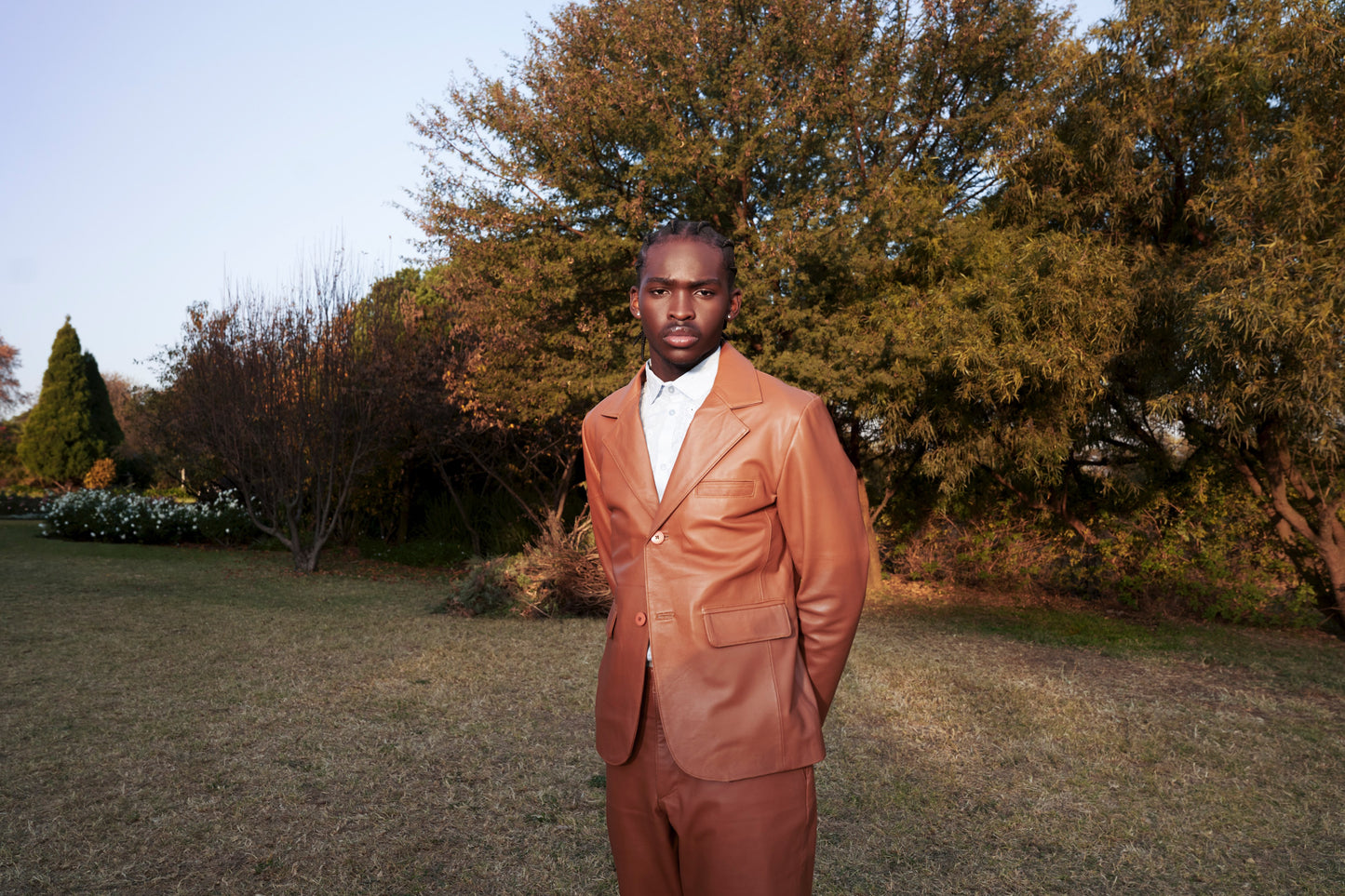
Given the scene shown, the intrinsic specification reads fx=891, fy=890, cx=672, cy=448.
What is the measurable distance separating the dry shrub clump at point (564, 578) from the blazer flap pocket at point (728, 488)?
295 inches

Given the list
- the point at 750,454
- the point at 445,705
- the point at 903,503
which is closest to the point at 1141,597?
the point at 903,503

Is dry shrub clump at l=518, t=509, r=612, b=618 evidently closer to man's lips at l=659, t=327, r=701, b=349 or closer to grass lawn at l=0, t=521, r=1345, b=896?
grass lawn at l=0, t=521, r=1345, b=896

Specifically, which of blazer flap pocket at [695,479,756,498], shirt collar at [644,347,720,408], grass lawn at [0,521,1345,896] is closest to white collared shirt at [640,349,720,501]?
shirt collar at [644,347,720,408]

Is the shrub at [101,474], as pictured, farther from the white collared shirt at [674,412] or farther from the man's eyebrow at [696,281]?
the man's eyebrow at [696,281]

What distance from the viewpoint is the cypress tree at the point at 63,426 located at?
2561 centimetres

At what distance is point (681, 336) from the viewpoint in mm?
1926

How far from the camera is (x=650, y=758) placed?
1.83 metres

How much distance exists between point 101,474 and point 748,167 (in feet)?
76.4

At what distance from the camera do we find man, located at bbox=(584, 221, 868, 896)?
1741mm

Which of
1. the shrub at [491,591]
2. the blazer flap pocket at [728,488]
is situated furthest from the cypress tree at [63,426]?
the blazer flap pocket at [728,488]

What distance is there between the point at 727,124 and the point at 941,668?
6038 millimetres

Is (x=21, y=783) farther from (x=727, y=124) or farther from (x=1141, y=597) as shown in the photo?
(x=1141, y=597)

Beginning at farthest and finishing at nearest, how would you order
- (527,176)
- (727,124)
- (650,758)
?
(527,176) → (727,124) → (650,758)

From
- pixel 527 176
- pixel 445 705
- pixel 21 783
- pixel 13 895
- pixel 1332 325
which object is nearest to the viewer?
pixel 13 895
